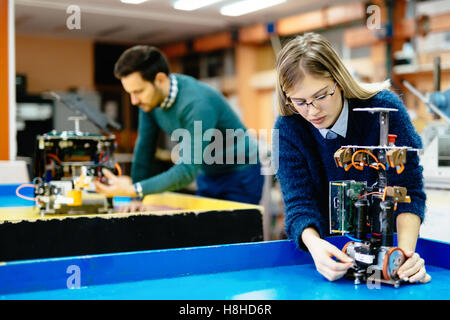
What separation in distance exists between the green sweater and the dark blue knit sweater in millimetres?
773

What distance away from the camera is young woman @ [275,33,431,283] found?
3.75 ft

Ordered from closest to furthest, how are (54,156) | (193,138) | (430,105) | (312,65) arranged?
(312,65)
(54,156)
(193,138)
(430,105)

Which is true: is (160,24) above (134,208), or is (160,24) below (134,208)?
above

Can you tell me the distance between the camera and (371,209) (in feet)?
3.44

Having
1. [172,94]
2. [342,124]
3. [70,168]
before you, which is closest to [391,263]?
[342,124]

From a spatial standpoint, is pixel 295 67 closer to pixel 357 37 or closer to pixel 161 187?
pixel 161 187

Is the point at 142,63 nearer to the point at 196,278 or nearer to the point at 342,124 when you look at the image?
the point at 342,124

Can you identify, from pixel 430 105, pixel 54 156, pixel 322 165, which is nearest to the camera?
pixel 322 165

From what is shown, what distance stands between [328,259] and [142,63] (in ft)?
4.25

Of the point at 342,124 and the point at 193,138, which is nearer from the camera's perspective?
the point at 342,124

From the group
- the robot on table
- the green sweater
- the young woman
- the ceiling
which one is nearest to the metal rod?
the green sweater

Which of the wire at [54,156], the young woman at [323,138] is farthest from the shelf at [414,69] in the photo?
the wire at [54,156]

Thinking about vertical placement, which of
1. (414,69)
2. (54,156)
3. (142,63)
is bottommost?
(54,156)

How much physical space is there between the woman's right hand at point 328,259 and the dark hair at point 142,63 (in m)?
1.19
